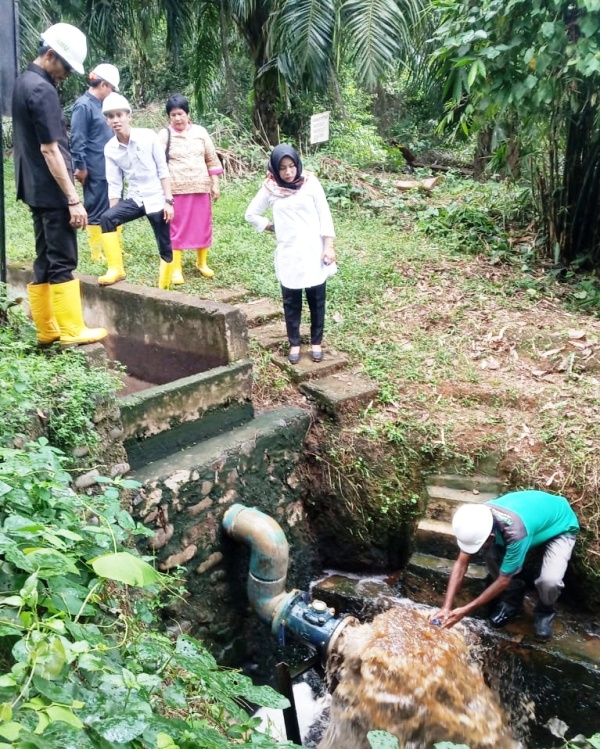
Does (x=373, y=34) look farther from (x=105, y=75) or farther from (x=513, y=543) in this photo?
(x=513, y=543)

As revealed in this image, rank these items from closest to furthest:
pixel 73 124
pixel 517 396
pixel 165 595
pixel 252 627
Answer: pixel 165 595, pixel 252 627, pixel 517 396, pixel 73 124

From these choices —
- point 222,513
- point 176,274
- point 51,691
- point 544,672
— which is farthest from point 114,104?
point 544,672

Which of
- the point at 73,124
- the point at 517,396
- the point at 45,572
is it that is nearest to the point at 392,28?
the point at 73,124

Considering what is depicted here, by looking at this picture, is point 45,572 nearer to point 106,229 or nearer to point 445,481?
point 445,481

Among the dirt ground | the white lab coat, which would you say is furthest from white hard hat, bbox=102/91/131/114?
the dirt ground

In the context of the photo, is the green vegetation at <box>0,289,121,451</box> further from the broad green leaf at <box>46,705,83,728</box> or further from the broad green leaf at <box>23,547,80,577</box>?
the broad green leaf at <box>46,705,83,728</box>

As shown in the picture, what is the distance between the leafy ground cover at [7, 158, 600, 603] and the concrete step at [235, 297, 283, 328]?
227mm

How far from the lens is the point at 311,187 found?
16.0 ft

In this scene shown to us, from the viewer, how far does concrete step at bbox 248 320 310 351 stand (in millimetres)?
5559

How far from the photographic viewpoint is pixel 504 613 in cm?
432

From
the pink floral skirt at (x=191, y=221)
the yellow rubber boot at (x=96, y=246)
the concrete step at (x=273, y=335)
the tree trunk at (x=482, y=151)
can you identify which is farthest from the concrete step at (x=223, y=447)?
the tree trunk at (x=482, y=151)

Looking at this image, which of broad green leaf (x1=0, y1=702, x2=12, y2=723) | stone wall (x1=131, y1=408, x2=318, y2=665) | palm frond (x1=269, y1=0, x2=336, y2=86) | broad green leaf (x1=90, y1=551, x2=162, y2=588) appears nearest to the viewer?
broad green leaf (x1=0, y1=702, x2=12, y2=723)

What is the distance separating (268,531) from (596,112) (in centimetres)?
478

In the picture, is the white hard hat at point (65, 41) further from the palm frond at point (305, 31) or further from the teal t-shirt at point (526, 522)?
the palm frond at point (305, 31)
